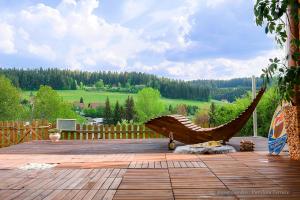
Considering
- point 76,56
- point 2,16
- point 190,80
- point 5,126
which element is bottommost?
point 5,126

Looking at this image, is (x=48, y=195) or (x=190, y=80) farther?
(x=190, y=80)

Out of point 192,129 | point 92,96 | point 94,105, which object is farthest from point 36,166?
point 92,96

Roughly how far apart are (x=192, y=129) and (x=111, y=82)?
25739 mm

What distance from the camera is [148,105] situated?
1086 inches

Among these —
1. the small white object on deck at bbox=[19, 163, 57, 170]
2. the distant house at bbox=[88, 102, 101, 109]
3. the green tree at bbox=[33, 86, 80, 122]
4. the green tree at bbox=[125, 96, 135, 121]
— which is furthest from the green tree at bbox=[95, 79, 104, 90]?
the small white object on deck at bbox=[19, 163, 57, 170]

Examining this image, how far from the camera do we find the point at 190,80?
2886 cm

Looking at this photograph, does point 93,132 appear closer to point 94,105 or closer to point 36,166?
point 36,166

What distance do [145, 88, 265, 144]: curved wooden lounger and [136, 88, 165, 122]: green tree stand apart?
19.9 metres

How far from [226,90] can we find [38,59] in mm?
24717

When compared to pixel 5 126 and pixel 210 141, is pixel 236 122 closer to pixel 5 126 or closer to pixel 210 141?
pixel 210 141

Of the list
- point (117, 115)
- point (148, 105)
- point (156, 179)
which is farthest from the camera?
point (148, 105)

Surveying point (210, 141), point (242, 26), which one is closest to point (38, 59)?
point (242, 26)

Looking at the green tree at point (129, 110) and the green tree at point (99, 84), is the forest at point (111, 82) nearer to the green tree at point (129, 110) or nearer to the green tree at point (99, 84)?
the green tree at point (99, 84)

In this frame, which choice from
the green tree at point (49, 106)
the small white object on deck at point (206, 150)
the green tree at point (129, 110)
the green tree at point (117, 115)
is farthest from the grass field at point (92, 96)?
the small white object on deck at point (206, 150)
